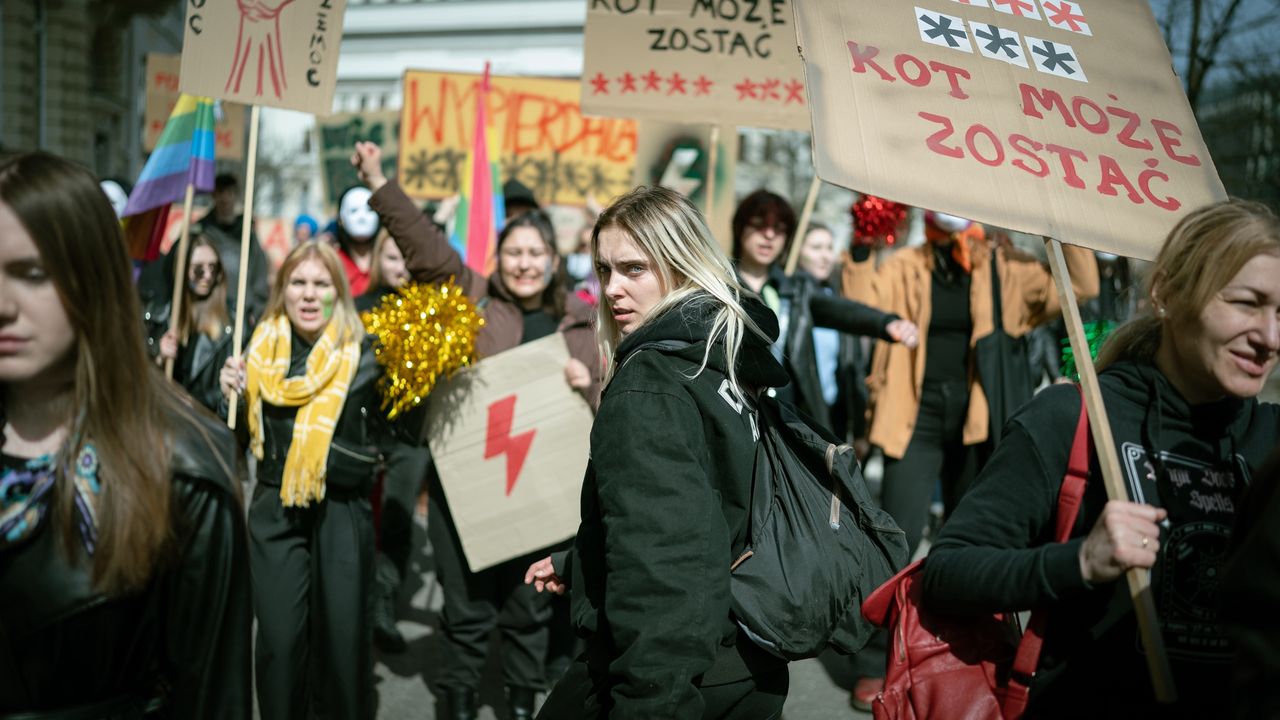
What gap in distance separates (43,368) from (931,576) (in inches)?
61.8

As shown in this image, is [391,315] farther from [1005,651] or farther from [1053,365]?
[1053,365]

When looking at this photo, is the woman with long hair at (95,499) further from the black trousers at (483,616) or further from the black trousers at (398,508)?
the black trousers at (398,508)

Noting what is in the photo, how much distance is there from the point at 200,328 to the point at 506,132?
4.96 m

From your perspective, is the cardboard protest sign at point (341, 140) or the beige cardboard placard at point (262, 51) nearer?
the beige cardboard placard at point (262, 51)

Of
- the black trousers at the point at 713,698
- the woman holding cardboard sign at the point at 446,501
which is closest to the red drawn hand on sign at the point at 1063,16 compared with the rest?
the black trousers at the point at 713,698

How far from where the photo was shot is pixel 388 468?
5668mm

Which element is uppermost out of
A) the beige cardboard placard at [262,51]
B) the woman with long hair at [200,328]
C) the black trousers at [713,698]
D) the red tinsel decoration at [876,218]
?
the beige cardboard placard at [262,51]

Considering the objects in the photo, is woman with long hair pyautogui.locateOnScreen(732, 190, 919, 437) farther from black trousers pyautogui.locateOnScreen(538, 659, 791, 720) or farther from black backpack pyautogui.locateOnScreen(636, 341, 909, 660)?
black trousers pyautogui.locateOnScreen(538, 659, 791, 720)

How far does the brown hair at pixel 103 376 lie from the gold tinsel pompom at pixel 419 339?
88.6 inches

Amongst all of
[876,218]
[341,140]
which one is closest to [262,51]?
[876,218]

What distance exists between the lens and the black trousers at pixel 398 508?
219 inches

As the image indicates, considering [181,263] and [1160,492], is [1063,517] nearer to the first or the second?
[1160,492]

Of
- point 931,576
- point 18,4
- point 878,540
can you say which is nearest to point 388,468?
point 878,540

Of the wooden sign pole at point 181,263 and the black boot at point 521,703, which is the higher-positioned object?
the wooden sign pole at point 181,263
